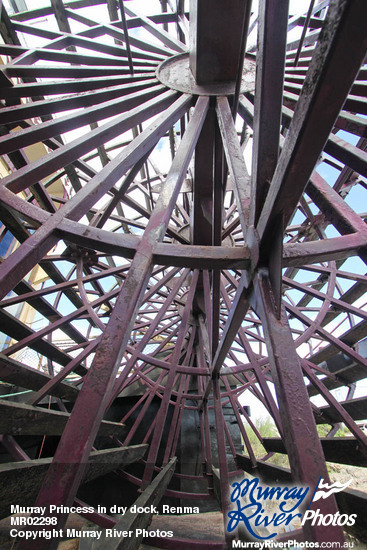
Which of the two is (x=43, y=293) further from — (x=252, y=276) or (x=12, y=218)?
(x=252, y=276)

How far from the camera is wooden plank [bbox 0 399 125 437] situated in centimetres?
238

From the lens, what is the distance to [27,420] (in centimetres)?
269

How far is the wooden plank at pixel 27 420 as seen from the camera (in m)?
2.38

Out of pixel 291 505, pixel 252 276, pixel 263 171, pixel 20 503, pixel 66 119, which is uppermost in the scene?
pixel 66 119

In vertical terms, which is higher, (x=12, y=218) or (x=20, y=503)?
(x=12, y=218)

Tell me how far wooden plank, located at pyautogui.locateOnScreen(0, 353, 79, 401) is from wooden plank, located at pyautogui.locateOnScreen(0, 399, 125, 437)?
1262 millimetres

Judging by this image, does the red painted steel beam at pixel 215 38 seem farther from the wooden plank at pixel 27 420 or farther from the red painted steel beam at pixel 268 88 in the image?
the wooden plank at pixel 27 420

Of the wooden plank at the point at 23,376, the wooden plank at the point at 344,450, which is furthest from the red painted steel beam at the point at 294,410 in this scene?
the wooden plank at the point at 23,376

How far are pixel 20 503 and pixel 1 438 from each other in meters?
1.81

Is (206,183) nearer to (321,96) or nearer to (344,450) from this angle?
(321,96)

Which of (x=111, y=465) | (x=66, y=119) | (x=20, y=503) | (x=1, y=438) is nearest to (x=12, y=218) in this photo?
(x=66, y=119)

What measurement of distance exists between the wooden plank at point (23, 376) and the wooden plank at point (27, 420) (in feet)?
4.14

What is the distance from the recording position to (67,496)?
129 centimetres

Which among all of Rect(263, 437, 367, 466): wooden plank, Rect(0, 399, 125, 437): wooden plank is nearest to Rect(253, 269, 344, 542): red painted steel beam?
Rect(0, 399, 125, 437): wooden plank
